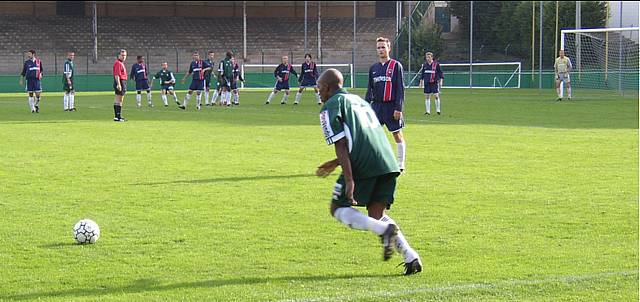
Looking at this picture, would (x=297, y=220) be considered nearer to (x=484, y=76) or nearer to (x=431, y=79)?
(x=431, y=79)

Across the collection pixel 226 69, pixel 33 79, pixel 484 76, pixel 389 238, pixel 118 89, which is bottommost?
pixel 389 238

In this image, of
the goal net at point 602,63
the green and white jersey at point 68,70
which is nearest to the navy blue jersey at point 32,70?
the green and white jersey at point 68,70

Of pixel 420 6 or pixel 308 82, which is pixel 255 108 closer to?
pixel 308 82

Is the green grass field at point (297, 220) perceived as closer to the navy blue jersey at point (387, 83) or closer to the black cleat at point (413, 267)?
the black cleat at point (413, 267)

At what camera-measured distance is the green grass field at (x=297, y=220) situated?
7488 millimetres

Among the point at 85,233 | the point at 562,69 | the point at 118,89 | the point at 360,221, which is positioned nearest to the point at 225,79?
the point at 118,89

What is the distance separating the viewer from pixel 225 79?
37812 mm

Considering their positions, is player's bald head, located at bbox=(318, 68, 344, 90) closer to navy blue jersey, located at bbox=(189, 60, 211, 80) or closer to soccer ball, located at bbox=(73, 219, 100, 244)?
soccer ball, located at bbox=(73, 219, 100, 244)

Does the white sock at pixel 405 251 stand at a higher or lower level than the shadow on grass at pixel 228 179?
higher

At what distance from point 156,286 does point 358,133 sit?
74.6 inches

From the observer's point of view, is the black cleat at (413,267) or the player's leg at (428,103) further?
the player's leg at (428,103)

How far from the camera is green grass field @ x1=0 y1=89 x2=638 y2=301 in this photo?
749 cm

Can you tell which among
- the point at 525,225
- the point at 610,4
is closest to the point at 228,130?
the point at 525,225

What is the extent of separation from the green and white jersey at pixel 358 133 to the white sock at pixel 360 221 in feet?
0.93
